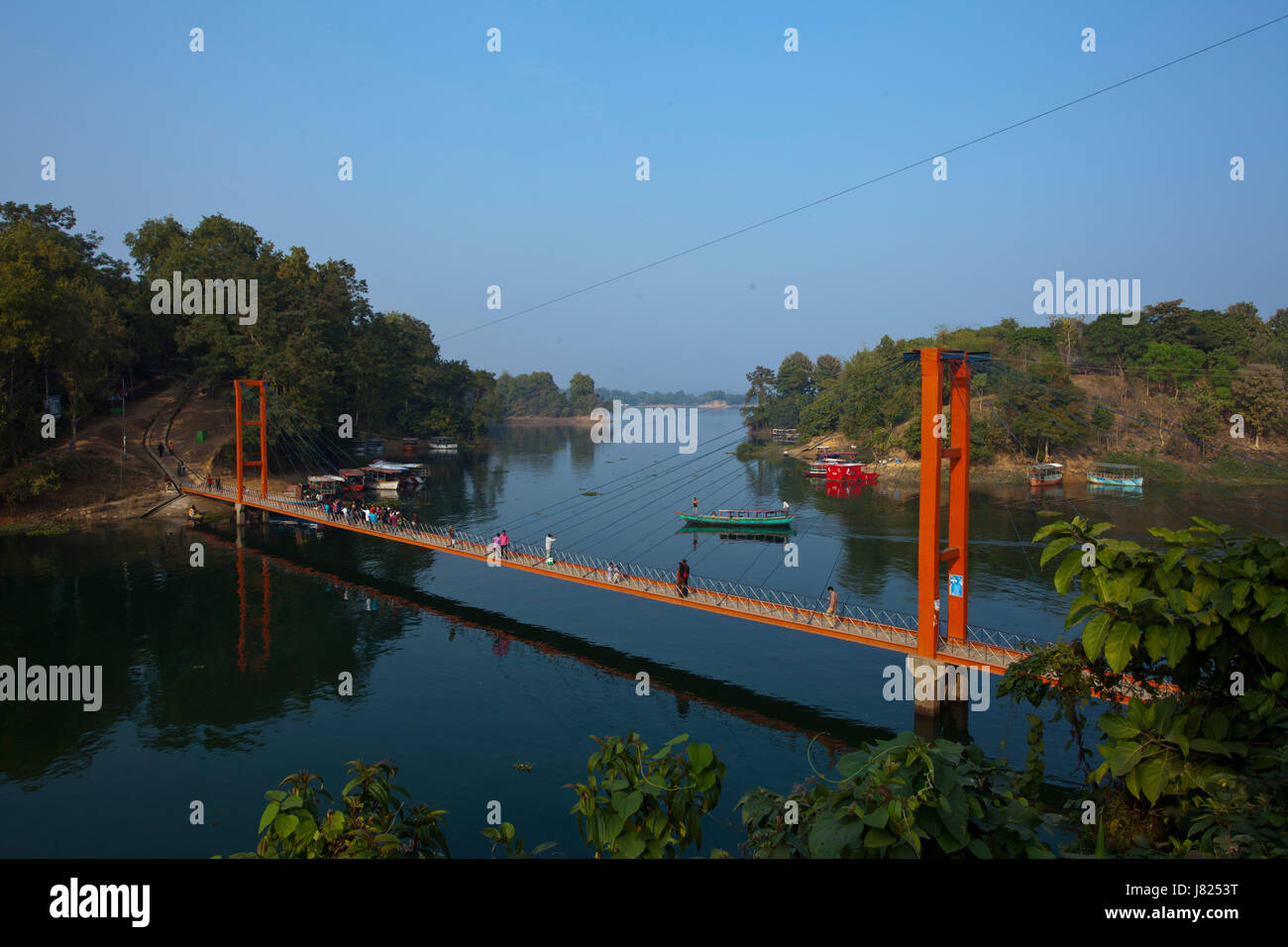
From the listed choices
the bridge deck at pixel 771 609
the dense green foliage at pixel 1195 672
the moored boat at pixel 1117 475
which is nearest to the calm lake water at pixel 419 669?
the bridge deck at pixel 771 609

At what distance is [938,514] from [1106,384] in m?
61.4

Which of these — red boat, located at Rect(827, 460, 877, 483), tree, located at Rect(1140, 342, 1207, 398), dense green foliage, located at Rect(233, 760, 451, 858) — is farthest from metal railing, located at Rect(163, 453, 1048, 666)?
tree, located at Rect(1140, 342, 1207, 398)

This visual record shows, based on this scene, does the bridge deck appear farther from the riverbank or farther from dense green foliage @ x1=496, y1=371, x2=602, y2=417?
dense green foliage @ x1=496, y1=371, x2=602, y2=417

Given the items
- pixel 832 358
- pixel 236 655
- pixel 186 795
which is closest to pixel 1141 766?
pixel 186 795

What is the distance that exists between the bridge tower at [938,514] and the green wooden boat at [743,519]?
28.6 meters

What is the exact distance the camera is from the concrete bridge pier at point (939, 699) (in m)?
19.4

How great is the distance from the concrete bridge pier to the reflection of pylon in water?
1909 centimetres

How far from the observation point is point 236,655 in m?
26.4

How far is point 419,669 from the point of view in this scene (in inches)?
1008

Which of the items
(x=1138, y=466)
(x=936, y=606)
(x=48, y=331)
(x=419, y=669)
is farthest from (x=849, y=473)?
(x=48, y=331)

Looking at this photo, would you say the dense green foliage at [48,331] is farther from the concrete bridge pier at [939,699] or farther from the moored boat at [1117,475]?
the moored boat at [1117,475]

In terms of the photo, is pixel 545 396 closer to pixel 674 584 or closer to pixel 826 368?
pixel 826 368

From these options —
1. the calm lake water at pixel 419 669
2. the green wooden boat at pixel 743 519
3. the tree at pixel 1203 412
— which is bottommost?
the calm lake water at pixel 419 669
